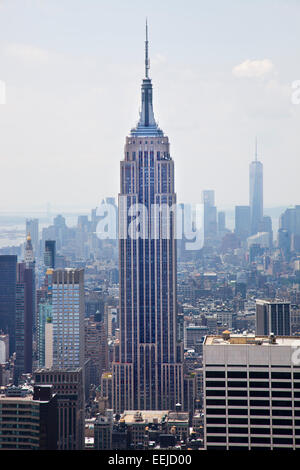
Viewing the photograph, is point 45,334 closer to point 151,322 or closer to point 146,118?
point 151,322

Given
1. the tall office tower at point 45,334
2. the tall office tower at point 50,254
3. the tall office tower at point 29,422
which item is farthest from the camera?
the tall office tower at point 45,334

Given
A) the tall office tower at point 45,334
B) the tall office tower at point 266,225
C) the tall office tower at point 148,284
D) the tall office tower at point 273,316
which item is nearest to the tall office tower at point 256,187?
the tall office tower at point 266,225

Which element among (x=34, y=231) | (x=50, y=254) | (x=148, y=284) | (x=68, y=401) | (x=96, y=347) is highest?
(x=34, y=231)

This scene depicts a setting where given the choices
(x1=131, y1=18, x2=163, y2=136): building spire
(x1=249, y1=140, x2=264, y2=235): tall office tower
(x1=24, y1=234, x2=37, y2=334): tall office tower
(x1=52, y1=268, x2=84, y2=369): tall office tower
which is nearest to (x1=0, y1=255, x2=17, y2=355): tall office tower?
(x1=24, y1=234, x2=37, y2=334): tall office tower

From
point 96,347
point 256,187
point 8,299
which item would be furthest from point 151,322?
point 256,187

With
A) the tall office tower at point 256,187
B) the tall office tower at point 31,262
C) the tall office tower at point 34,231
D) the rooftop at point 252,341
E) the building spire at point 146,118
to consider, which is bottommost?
the rooftop at point 252,341

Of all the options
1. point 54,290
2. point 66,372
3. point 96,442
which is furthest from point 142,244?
point 96,442

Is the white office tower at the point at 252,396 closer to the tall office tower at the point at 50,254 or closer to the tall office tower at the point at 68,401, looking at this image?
the tall office tower at the point at 68,401

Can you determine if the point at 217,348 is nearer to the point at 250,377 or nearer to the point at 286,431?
the point at 250,377
